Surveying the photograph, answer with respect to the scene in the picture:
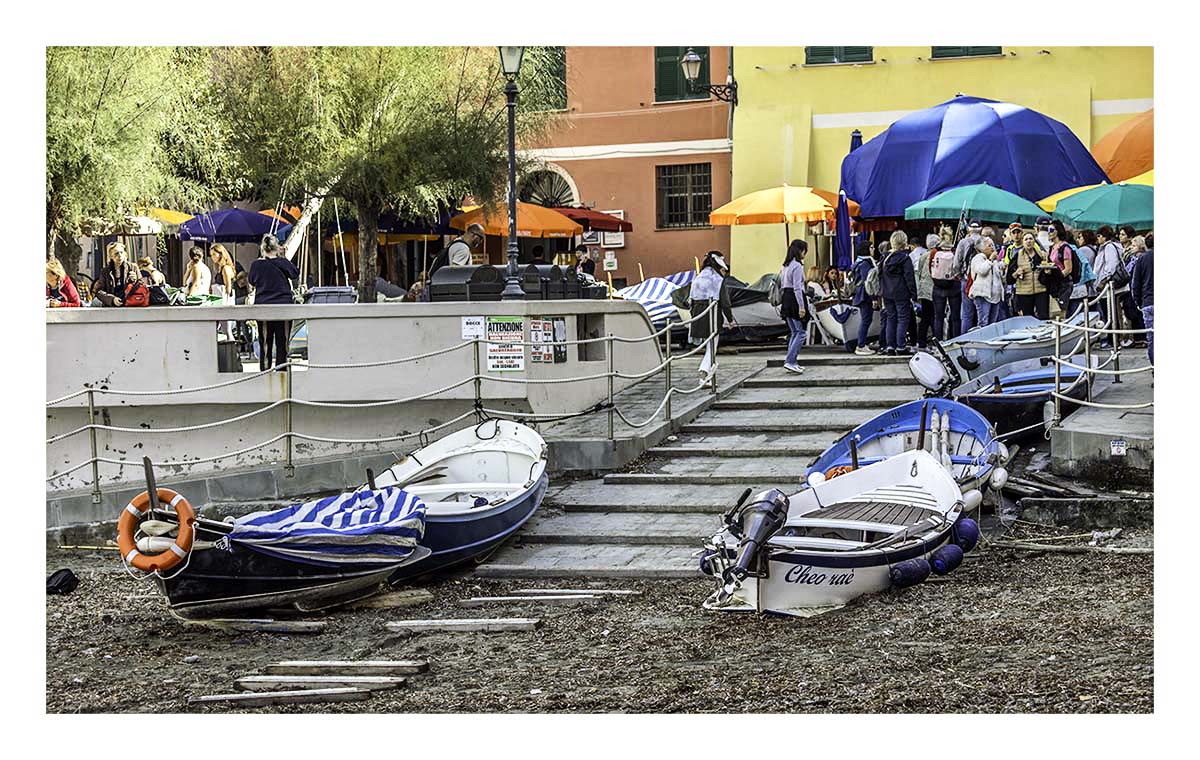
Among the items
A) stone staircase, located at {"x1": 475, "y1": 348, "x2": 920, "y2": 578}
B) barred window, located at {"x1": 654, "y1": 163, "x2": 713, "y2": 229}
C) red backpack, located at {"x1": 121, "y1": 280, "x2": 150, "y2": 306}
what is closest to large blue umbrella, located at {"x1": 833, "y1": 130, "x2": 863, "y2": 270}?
stone staircase, located at {"x1": 475, "y1": 348, "x2": 920, "y2": 578}

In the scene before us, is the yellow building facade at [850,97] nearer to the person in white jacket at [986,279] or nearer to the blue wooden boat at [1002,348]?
the person in white jacket at [986,279]

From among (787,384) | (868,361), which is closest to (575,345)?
(787,384)

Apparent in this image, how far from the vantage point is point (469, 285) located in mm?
14227

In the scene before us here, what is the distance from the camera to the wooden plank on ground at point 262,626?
10188 millimetres

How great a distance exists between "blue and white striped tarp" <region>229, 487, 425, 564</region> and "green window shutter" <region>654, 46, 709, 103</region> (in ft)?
52.3

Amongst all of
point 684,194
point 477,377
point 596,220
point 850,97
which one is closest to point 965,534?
point 477,377

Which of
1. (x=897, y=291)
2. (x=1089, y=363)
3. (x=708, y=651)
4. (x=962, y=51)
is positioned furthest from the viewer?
(x=962, y=51)

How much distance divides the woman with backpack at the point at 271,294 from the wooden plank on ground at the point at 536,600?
158 inches

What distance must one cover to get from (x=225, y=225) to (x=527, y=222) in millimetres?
4253

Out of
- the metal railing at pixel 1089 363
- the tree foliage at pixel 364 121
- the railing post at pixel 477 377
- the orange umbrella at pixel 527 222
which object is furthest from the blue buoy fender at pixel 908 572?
the orange umbrella at pixel 527 222

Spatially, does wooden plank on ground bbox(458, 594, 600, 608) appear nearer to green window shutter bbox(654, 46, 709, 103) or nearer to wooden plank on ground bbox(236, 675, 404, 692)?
wooden plank on ground bbox(236, 675, 404, 692)

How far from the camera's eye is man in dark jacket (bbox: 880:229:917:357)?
16.5 m

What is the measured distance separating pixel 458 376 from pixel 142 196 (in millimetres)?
4985

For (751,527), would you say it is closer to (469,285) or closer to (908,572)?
(908,572)
